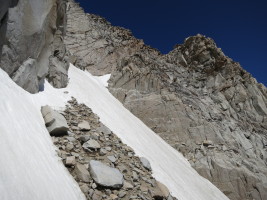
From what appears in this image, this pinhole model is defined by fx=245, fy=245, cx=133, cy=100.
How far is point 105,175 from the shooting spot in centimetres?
809

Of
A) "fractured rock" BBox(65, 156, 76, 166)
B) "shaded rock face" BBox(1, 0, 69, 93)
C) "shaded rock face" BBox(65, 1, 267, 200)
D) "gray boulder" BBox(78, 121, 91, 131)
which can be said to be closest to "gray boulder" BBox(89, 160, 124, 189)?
"fractured rock" BBox(65, 156, 76, 166)

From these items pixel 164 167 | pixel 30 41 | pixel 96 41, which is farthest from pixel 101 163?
pixel 96 41

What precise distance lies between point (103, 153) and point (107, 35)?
3265 cm

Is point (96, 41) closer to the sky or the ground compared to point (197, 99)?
closer to the sky

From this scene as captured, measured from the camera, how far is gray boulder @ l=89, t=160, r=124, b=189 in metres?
7.82

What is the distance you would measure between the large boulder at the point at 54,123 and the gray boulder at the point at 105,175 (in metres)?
1.77

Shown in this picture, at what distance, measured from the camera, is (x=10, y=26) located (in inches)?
393

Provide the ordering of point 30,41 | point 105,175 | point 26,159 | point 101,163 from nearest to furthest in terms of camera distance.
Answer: point 26,159, point 105,175, point 101,163, point 30,41

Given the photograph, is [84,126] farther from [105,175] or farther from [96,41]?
[96,41]

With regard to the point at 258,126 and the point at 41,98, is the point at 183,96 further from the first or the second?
the point at 41,98

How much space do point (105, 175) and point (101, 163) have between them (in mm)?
606

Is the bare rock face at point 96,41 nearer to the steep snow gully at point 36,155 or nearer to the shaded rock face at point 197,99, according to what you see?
the shaded rock face at point 197,99

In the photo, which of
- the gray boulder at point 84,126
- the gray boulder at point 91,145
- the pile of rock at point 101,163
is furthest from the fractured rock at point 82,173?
the gray boulder at point 84,126

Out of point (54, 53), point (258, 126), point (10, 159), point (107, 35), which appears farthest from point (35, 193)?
point (107, 35)
